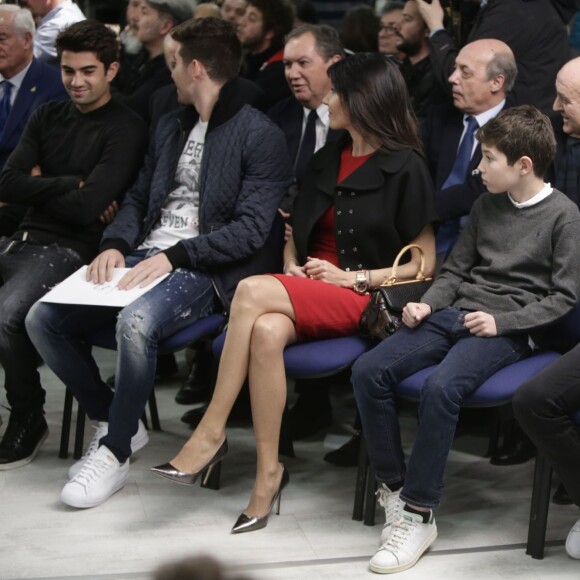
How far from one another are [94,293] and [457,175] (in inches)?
50.1

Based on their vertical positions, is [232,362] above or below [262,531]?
above

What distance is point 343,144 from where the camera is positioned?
3490 millimetres

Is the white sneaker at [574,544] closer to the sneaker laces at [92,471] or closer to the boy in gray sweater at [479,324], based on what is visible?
the boy in gray sweater at [479,324]

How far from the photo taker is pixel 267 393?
10.1ft

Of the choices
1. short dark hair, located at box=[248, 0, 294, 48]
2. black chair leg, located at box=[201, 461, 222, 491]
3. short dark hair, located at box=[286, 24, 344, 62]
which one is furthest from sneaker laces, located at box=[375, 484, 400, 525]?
short dark hair, located at box=[248, 0, 294, 48]

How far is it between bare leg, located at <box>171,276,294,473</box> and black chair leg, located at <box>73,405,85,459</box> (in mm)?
636

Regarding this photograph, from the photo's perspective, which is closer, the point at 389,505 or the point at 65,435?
the point at 389,505

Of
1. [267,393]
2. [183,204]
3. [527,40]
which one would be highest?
[527,40]

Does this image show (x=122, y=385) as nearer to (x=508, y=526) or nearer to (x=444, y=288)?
(x=444, y=288)

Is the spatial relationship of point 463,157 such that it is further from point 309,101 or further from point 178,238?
point 178,238

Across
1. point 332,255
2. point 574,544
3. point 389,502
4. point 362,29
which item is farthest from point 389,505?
point 362,29

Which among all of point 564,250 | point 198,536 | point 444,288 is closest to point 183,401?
point 198,536

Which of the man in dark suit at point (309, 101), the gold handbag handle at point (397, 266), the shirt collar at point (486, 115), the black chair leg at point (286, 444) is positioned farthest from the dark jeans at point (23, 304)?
the shirt collar at point (486, 115)

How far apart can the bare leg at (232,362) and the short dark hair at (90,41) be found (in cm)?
121
